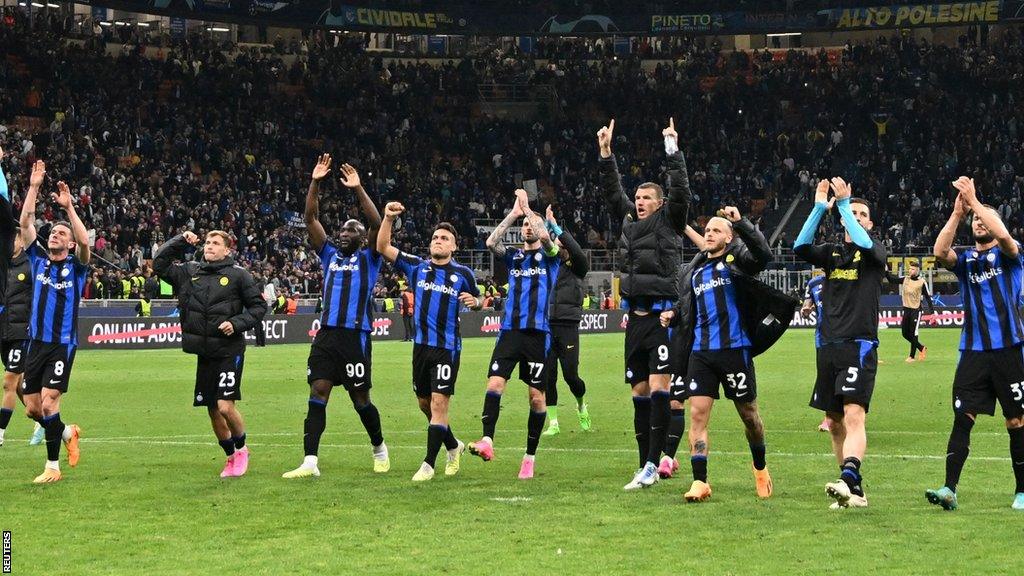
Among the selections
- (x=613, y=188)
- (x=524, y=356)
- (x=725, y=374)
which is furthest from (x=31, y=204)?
(x=725, y=374)

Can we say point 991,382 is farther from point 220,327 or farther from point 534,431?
point 220,327

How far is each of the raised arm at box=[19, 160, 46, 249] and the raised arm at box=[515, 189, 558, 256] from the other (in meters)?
3.96

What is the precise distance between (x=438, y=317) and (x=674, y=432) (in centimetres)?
238

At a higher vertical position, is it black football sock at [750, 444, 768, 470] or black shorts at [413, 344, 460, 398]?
black shorts at [413, 344, 460, 398]

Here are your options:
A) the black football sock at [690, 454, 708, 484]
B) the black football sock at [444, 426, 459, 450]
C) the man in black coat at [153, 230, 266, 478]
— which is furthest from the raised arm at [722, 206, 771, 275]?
the man in black coat at [153, 230, 266, 478]

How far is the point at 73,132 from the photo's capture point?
46906 mm

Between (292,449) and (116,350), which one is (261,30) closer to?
(116,350)

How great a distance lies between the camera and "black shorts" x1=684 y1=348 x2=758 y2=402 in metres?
11.0

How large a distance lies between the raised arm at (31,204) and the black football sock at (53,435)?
165 centimetres

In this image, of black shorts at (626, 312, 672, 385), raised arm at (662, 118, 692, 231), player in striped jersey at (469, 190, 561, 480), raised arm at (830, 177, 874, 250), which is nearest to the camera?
raised arm at (830, 177, 874, 250)

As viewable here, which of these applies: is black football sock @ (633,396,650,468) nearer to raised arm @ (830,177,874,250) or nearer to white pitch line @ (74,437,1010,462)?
white pitch line @ (74,437,1010,462)

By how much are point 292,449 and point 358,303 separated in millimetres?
2752

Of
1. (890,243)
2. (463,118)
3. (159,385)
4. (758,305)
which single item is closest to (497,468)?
(758,305)

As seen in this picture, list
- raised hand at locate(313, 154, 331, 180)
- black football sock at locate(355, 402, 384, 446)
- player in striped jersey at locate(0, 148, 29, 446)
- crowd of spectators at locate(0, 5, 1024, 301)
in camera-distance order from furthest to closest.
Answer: crowd of spectators at locate(0, 5, 1024, 301), player in striped jersey at locate(0, 148, 29, 446), black football sock at locate(355, 402, 384, 446), raised hand at locate(313, 154, 331, 180)
